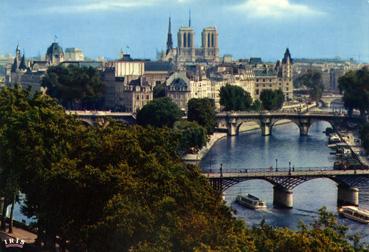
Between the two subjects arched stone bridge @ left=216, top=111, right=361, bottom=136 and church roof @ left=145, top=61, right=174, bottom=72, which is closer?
arched stone bridge @ left=216, top=111, right=361, bottom=136

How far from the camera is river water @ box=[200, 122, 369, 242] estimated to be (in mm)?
24062

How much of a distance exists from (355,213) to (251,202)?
2498 millimetres

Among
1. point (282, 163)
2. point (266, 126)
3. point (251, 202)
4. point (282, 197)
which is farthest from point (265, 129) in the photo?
point (251, 202)

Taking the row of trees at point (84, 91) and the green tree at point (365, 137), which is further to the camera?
the row of trees at point (84, 91)

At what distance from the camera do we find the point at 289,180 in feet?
87.4

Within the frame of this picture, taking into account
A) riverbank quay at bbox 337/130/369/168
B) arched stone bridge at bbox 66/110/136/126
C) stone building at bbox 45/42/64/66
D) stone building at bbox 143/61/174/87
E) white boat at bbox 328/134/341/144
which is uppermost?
stone building at bbox 45/42/64/66

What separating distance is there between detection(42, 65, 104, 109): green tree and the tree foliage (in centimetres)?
1265

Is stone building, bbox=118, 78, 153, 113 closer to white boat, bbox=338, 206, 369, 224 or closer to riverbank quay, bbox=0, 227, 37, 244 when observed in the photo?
white boat, bbox=338, 206, 369, 224

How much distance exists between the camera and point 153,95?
55312 millimetres

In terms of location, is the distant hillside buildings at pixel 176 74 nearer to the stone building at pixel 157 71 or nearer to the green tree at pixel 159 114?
the stone building at pixel 157 71

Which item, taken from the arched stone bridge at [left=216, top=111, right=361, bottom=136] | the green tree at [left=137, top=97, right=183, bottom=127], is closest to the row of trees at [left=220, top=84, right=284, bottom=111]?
the arched stone bridge at [left=216, top=111, right=361, bottom=136]

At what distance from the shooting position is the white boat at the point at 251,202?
82.3 feet

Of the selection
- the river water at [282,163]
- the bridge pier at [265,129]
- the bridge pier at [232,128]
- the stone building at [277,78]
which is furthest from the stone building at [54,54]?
the bridge pier at [265,129]

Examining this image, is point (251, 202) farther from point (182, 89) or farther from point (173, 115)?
point (182, 89)
